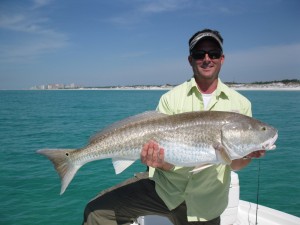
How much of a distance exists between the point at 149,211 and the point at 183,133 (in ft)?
4.59

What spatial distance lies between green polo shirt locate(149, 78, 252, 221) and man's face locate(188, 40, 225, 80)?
0.55ft

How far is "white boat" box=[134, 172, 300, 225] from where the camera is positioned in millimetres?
5555

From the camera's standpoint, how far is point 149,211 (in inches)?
179

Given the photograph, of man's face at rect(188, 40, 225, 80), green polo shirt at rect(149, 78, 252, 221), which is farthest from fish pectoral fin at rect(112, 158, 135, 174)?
man's face at rect(188, 40, 225, 80)

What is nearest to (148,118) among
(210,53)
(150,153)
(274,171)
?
(150,153)

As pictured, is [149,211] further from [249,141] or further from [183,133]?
[249,141]

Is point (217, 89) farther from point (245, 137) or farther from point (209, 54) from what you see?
point (245, 137)

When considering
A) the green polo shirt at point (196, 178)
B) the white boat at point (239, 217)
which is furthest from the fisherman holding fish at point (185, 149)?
the white boat at point (239, 217)

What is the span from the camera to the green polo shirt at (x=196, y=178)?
418 cm

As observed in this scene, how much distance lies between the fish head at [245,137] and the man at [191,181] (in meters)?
0.20

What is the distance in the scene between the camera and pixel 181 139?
A: 397cm

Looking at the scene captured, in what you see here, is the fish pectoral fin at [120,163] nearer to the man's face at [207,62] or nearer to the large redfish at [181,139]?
the large redfish at [181,139]

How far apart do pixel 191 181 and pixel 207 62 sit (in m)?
1.68

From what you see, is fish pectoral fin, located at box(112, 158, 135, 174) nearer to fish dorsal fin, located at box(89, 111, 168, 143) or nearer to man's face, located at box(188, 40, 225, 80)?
fish dorsal fin, located at box(89, 111, 168, 143)
